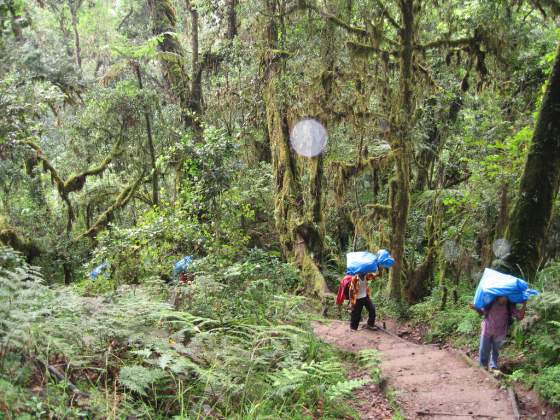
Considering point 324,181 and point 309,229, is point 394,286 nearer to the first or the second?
point 309,229

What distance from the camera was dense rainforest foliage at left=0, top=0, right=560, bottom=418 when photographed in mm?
4887

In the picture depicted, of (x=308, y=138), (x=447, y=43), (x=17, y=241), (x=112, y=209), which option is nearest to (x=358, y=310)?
(x=308, y=138)

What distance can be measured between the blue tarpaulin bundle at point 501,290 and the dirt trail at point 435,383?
1107 millimetres

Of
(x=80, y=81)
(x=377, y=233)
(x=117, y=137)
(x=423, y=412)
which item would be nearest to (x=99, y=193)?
(x=117, y=137)

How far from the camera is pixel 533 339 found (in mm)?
7320

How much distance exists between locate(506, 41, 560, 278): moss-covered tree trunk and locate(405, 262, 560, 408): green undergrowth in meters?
0.54

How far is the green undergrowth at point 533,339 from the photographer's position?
6.28 metres

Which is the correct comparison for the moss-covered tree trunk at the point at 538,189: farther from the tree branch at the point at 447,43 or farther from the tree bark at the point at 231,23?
the tree bark at the point at 231,23

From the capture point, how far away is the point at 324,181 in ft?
52.7

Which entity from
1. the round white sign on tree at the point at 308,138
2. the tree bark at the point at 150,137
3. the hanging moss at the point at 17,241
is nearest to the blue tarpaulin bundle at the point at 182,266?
the round white sign on tree at the point at 308,138

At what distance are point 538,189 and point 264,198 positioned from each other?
10141 mm

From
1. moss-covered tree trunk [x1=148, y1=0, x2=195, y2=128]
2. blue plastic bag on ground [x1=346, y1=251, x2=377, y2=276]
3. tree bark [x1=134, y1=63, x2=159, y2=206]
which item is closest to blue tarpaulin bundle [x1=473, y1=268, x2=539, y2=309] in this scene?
blue plastic bag on ground [x1=346, y1=251, x2=377, y2=276]

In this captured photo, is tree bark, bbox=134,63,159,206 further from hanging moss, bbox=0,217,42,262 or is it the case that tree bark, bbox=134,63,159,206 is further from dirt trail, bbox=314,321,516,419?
dirt trail, bbox=314,321,516,419

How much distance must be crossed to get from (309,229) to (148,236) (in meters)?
5.18
